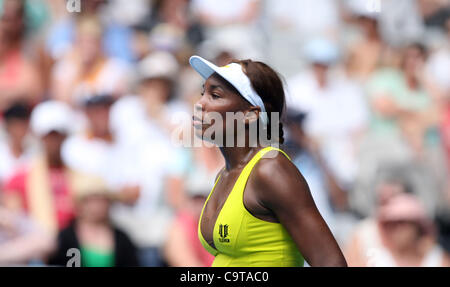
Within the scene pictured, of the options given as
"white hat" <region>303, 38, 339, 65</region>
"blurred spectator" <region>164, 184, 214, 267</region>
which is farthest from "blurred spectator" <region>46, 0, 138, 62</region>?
"white hat" <region>303, 38, 339, 65</region>

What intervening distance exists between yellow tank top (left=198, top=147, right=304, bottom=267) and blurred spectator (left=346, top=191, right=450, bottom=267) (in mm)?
2887

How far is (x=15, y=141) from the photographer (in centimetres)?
533

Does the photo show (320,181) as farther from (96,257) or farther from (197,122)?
(197,122)

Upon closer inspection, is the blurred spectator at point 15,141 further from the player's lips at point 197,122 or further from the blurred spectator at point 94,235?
the player's lips at point 197,122

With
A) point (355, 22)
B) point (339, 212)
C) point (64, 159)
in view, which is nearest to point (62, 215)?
point (64, 159)

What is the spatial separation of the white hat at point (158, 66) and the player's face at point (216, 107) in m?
3.36

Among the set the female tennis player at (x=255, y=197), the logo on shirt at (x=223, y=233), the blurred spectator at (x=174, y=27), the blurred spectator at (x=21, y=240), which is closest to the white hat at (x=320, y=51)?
the blurred spectator at (x=174, y=27)

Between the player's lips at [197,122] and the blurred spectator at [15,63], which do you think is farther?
the blurred spectator at [15,63]

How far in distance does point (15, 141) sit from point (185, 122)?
1416mm

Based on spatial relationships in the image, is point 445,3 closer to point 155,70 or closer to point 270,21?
point 270,21

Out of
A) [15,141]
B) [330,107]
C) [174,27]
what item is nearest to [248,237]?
[330,107]

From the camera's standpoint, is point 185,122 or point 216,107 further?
point 185,122

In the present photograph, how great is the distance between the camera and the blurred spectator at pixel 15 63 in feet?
17.9

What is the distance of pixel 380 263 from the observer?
487 centimetres
